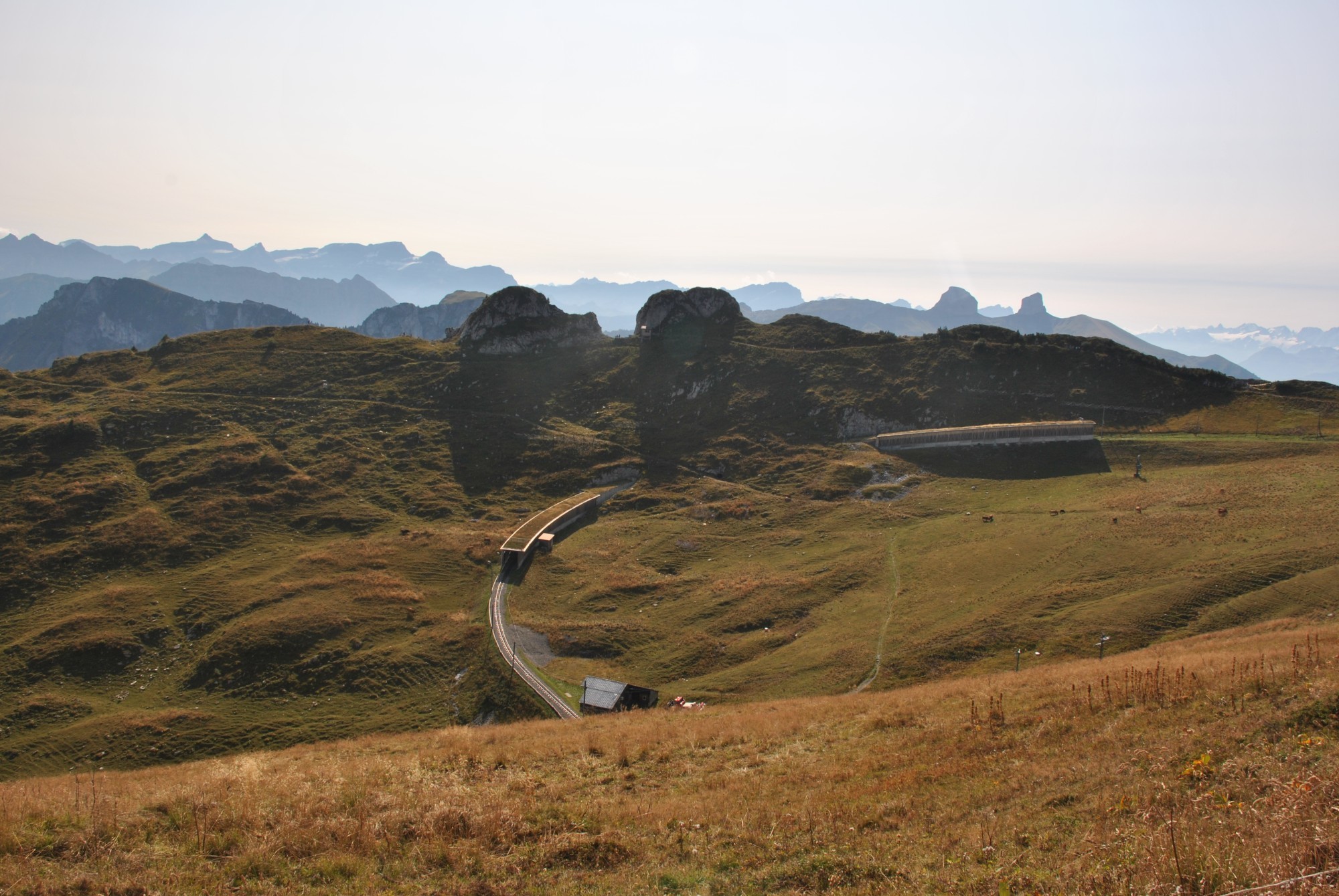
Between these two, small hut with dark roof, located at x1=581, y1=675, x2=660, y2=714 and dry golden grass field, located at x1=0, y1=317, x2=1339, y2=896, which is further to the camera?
small hut with dark roof, located at x1=581, y1=675, x2=660, y2=714

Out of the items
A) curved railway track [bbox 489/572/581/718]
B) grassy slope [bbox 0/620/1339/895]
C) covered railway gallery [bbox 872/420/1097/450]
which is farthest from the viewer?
covered railway gallery [bbox 872/420/1097/450]

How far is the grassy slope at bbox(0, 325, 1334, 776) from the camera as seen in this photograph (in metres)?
54.6

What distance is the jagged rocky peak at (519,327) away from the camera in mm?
163250

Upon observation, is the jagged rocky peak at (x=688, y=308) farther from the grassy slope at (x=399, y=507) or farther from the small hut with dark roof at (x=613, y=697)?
the small hut with dark roof at (x=613, y=697)

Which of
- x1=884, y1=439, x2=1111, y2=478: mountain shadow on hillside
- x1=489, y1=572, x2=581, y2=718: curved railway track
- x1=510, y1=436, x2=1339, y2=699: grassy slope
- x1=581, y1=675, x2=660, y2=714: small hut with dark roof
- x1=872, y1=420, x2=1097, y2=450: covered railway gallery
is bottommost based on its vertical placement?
x1=489, y1=572, x2=581, y2=718: curved railway track

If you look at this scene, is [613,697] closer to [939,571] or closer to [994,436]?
[939,571]

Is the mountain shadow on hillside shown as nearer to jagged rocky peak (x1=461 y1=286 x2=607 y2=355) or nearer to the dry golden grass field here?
the dry golden grass field

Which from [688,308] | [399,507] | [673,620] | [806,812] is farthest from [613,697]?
[688,308]

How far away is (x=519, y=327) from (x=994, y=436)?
11496cm

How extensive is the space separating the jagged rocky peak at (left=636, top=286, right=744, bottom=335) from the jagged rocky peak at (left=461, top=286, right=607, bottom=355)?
19023 millimetres

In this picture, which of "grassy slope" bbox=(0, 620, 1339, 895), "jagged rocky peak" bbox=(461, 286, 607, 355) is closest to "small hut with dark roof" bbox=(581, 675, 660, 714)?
"grassy slope" bbox=(0, 620, 1339, 895)

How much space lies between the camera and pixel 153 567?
7856 cm

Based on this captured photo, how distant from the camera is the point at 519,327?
16550 cm

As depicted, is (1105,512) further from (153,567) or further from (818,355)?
(153,567)
